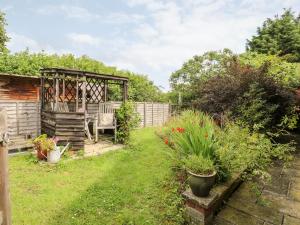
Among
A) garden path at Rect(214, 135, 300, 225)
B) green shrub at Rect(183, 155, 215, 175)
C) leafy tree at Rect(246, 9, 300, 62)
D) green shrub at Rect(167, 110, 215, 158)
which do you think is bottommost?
garden path at Rect(214, 135, 300, 225)

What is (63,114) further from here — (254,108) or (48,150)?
(254,108)

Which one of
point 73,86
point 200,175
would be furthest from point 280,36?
point 200,175

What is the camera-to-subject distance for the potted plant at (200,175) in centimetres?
266

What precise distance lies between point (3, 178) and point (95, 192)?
2444mm

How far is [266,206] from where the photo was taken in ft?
10.0

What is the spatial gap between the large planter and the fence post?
6.64 feet

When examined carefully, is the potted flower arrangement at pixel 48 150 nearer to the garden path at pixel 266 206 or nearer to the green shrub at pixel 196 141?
the green shrub at pixel 196 141

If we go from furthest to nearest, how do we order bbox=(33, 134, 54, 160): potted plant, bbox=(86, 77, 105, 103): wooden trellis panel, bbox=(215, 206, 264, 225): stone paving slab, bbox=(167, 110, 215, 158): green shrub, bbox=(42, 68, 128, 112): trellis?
1. bbox=(86, 77, 105, 103): wooden trellis panel
2. bbox=(42, 68, 128, 112): trellis
3. bbox=(33, 134, 54, 160): potted plant
4. bbox=(167, 110, 215, 158): green shrub
5. bbox=(215, 206, 264, 225): stone paving slab

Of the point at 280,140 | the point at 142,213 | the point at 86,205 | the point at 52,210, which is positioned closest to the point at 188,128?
the point at 142,213

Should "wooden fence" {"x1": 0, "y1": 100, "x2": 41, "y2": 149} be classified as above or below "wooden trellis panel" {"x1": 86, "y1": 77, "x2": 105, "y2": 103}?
below

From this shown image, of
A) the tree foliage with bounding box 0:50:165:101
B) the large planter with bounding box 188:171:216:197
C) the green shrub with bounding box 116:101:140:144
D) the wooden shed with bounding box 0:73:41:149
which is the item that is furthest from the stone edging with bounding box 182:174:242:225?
the tree foliage with bounding box 0:50:165:101

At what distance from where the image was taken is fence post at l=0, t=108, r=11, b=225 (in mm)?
1514

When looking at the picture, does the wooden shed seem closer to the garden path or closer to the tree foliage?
the tree foliage

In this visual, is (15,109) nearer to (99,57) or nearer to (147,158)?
(147,158)
